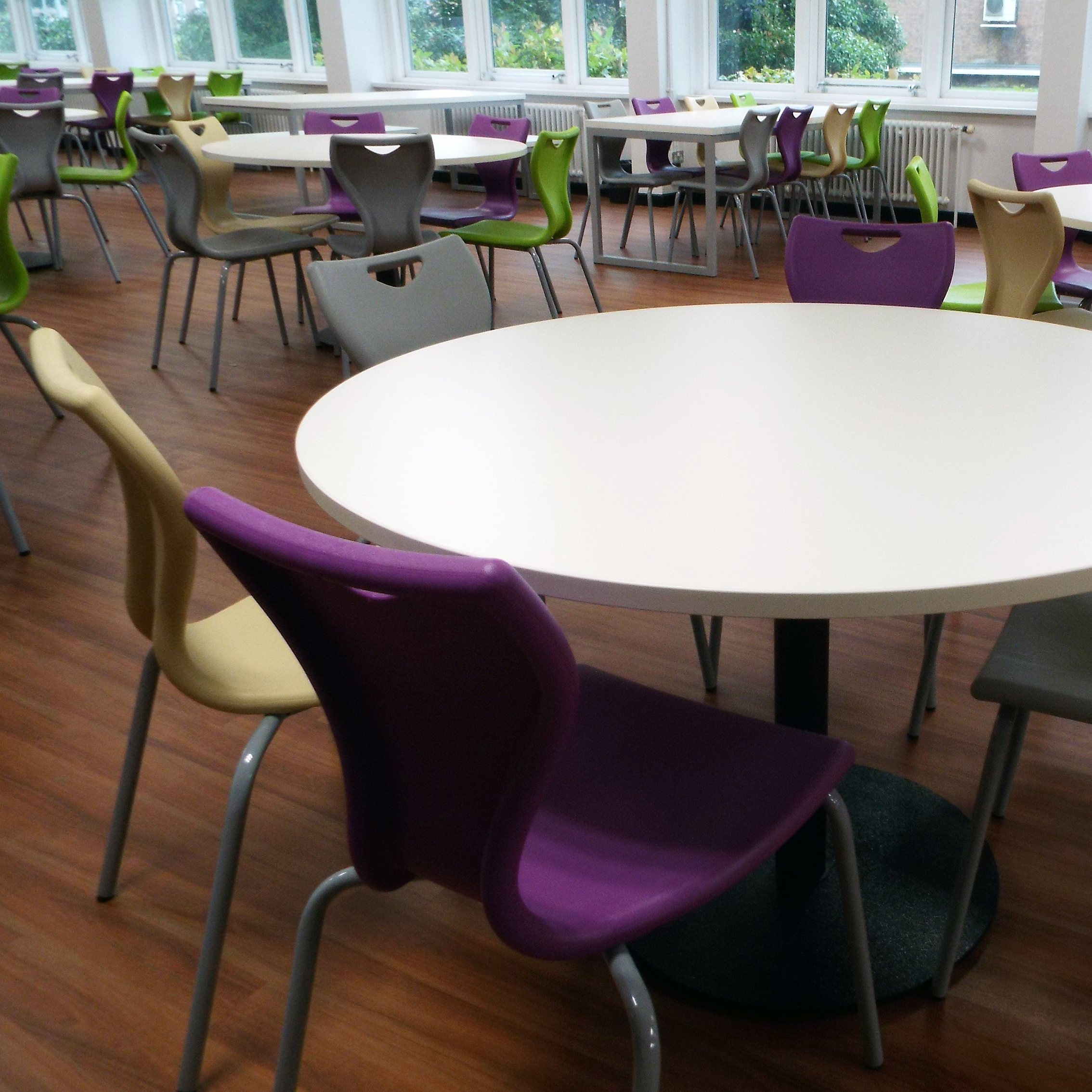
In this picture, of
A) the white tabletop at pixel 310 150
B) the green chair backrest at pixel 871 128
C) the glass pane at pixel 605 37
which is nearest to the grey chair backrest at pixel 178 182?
the white tabletop at pixel 310 150

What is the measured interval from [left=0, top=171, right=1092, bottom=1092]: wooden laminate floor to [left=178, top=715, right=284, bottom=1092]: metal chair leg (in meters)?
0.06

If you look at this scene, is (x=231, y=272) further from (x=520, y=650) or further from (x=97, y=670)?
(x=520, y=650)

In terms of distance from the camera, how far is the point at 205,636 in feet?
5.05

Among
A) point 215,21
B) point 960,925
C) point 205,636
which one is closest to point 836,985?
point 960,925

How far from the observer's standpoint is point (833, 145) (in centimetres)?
641

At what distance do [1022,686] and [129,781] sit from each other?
3.93ft

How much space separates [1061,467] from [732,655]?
1230 mm

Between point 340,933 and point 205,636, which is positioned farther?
point 340,933

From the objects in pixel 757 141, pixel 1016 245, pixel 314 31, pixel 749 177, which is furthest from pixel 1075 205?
pixel 314 31

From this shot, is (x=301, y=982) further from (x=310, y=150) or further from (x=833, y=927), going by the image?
(x=310, y=150)

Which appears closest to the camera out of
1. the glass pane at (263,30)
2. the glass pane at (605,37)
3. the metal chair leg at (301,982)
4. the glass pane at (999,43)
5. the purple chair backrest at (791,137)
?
the metal chair leg at (301,982)

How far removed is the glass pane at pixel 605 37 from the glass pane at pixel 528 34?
0.23m

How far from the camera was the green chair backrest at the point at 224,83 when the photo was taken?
9.80 meters

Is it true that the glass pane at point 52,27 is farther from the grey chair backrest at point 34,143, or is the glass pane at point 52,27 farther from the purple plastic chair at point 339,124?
the grey chair backrest at point 34,143
